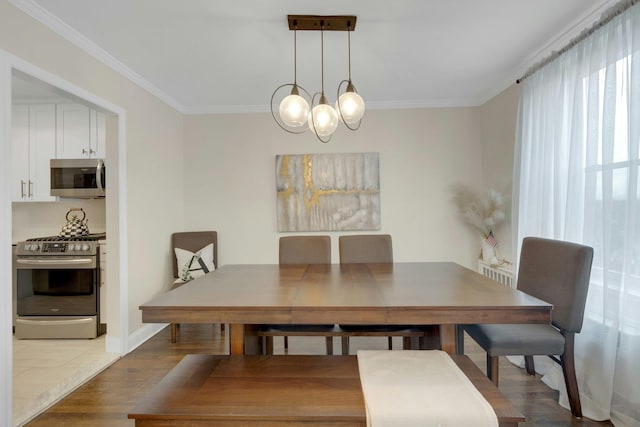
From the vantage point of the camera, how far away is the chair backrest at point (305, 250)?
9.11ft

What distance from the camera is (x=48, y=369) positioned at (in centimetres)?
259

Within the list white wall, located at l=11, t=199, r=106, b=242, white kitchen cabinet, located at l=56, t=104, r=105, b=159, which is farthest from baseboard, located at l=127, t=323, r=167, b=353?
white kitchen cabinet, located at l=56, t=104, r=105, b=159

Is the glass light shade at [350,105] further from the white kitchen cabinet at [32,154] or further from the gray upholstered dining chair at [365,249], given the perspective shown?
the white kitchen cabinet at [32,154]

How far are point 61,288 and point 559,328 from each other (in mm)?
3931

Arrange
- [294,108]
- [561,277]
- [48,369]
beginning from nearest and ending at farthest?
[561,277] < [294,108] < [48,369]

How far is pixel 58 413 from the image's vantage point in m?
2.12

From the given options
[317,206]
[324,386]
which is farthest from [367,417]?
[317,206]

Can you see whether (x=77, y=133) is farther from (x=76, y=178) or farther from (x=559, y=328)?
(x=559, y=328)

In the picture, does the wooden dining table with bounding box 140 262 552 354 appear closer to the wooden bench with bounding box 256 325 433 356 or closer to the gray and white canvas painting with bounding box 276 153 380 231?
the wooden bench with bounding box 256 325 433 356

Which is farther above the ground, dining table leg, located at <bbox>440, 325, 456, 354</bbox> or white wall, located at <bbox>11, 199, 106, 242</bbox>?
white wall, located at <bbox>11, 199, 106, 242</bbox>

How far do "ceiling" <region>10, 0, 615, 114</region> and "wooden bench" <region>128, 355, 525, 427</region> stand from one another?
79.0 inches

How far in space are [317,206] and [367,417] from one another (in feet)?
9.83

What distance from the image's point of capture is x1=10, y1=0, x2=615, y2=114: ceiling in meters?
2.11

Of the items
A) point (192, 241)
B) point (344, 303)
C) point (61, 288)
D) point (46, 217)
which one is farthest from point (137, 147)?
point (344, 303)
